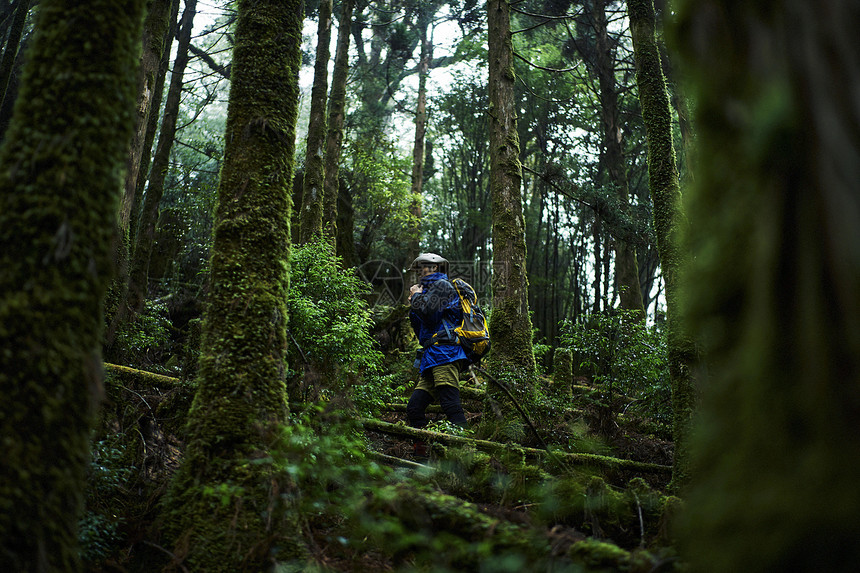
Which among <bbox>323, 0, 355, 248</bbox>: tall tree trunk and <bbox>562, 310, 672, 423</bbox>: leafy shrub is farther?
<bbox>323, 0, 355, 248</bbox>: tall tree trunk

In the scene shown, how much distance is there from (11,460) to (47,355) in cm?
32

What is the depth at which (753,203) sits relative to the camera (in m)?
0.95

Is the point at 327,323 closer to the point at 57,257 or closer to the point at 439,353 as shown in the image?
the point at 439,353

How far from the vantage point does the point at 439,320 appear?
5.70m

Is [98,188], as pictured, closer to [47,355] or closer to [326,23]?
[47,355]

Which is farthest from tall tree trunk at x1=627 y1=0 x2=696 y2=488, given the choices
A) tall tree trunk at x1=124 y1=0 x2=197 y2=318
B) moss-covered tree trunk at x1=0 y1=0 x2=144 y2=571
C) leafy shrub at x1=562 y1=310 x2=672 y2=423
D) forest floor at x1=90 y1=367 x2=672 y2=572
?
tall tree trunk at x1=124 y1=0 x2=197 y2=318

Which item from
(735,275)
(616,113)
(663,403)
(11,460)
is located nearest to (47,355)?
(11,460)

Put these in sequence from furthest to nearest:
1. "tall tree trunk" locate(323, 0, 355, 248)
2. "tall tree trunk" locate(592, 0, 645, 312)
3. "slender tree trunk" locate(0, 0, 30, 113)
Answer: "tall tree trunk" locate(592, 0, 645, 312)
"tall tree trunk" locate(323, 0, 355, 248)
"slender tree trunk" locate(0, 0, 30, 113)

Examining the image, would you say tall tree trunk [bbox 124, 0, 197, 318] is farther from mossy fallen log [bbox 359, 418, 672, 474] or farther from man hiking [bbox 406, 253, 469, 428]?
mossy fallen log [bbox 359, 418, 672, 474]

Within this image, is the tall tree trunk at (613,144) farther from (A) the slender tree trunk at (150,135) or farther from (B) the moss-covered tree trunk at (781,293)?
(B) the moss-covered tree trunk at (781,293)

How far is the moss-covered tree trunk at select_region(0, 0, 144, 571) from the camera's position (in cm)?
138

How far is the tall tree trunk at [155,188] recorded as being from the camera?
9555mm

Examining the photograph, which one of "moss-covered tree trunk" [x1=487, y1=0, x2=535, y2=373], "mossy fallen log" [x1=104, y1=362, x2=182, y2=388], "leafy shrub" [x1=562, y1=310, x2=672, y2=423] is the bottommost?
"mossy fallen log" [x1=104, y1=362, x2=182, y2=388]

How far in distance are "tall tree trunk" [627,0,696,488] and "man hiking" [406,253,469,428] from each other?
239 cm
